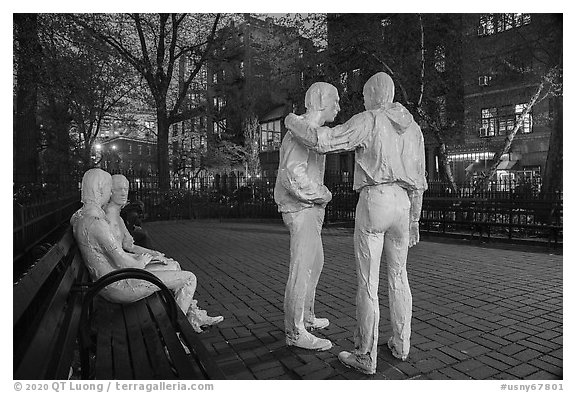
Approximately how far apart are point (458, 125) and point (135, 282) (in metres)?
19.6

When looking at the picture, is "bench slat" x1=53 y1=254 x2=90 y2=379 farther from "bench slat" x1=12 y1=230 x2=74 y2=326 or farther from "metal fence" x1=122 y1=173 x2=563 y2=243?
"metal fence" x1=122 y1=173 x2=563 y2=243

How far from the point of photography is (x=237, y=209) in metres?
18.7

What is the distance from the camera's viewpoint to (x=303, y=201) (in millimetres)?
3635

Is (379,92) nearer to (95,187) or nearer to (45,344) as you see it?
(95,187)

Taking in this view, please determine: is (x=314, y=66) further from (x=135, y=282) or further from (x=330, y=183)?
(x=135, y=282)

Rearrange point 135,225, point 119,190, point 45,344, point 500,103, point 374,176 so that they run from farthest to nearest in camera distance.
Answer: point 500,103 < point 135,225 < point 119,190 < point 374,176 < point 45,344

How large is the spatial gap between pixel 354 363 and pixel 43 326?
2.16 metres

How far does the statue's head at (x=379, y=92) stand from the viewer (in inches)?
133

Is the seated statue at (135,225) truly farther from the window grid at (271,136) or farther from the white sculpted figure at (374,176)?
the window grid at (271,136)

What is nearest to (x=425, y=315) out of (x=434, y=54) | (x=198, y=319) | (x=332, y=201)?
(x=198, y=319)

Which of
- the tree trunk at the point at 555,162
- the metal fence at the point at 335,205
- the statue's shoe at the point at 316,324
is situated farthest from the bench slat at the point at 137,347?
the tree trunk at the point at 555,162

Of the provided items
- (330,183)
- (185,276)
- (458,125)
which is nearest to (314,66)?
(330,183)

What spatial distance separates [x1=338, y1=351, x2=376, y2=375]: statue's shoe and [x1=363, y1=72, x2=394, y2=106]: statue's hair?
1921 millimetres

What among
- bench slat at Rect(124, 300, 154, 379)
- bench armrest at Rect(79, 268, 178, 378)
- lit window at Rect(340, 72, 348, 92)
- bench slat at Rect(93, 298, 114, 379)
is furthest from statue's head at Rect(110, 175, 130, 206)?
lit window at Rect(340, 72, 348, 92)
